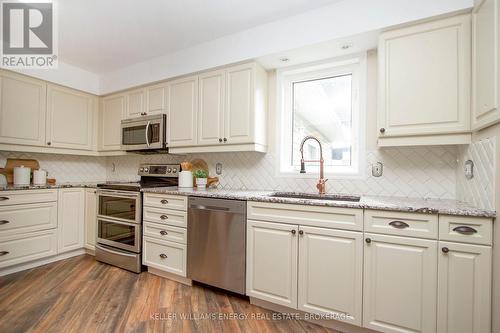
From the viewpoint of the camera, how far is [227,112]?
8.11ft

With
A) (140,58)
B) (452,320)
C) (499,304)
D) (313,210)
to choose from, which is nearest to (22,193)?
(140,58)

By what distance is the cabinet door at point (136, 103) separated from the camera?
10.2ft

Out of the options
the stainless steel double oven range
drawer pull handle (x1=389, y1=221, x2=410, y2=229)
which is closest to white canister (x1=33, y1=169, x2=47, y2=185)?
the stainless steel double oven range

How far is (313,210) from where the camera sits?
1.71 metres

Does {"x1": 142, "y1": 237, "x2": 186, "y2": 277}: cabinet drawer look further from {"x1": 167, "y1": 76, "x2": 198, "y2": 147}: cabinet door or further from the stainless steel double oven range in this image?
{"x1": 167, "y1": 76, "x2": 198, "y2": 147}: cabinet door

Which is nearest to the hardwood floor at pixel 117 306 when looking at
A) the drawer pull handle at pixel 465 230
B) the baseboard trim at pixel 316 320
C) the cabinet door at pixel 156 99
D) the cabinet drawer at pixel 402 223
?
the baseboard trim at pixel 316 320

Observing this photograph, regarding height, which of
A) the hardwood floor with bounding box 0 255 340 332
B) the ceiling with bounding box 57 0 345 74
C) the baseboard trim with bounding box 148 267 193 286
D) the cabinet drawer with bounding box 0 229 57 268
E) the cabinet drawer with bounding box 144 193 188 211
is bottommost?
the hardwood floor with bounding box 0 255 340 332

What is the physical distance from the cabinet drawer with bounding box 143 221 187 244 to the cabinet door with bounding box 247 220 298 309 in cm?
72

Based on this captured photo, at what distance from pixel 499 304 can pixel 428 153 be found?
108cm

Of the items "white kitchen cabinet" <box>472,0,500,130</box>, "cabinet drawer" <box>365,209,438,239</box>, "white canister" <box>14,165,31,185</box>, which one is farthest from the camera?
"white canister" <box>14,165,31,185</box>

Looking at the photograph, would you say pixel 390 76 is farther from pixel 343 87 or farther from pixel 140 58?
pixel 140 58

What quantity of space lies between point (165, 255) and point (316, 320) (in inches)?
58.5

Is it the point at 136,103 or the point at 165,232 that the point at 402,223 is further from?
the point at 136,103

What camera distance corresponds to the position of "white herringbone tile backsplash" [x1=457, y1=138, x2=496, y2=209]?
4.44 ft
